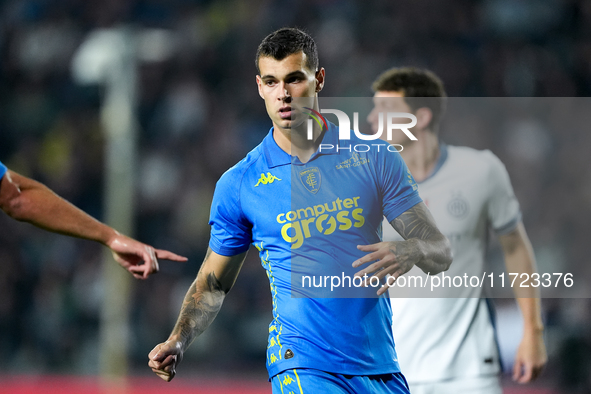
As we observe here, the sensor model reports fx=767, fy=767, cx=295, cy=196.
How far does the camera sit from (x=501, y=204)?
4.66m

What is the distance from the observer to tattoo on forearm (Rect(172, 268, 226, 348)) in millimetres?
3782

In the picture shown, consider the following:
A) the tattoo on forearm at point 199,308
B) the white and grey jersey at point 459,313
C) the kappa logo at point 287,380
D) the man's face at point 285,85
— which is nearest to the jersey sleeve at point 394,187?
the man's face at point 285,85

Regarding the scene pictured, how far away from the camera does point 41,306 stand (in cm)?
1149

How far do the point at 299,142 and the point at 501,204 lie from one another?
150 cm

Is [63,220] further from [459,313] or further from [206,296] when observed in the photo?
[459,313]

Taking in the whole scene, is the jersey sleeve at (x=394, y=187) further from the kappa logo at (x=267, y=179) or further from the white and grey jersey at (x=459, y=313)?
the white and grey jersey at (x=459, y=313)

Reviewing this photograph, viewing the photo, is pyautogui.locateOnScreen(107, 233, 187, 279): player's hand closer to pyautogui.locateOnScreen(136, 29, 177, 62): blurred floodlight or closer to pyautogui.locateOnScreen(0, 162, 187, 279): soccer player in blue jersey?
pyautogui.locateOnScreen(0, 162, 187, 279): soccer player in blue jersey

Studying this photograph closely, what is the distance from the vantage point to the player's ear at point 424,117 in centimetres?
496

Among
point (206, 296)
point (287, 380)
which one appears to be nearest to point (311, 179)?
point (206, 296)

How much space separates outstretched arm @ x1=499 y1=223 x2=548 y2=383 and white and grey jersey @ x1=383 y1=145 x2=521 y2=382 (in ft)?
0.31

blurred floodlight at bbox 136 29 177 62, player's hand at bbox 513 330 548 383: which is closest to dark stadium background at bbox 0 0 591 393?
blurred floodlight at bbox 136 29 177 62

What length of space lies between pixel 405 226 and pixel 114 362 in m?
8.46

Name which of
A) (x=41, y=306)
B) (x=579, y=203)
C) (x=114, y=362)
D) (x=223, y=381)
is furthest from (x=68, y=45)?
(x=579, y=203)

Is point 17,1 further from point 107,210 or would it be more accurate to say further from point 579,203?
point 579,203
